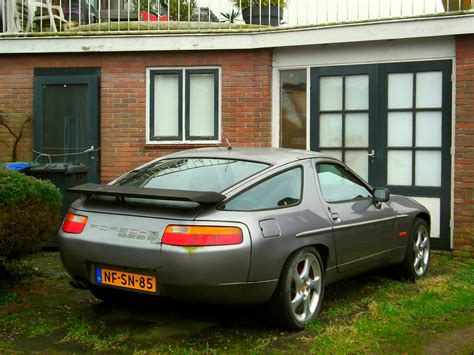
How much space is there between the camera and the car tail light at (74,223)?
4716mm

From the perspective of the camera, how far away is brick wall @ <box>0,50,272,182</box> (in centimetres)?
935

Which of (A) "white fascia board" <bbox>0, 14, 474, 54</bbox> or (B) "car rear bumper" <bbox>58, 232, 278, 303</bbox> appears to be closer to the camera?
(B) "car rear bumper" <bbox>58, 232, 278, 303</bbox>

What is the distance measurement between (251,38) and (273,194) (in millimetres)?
4884

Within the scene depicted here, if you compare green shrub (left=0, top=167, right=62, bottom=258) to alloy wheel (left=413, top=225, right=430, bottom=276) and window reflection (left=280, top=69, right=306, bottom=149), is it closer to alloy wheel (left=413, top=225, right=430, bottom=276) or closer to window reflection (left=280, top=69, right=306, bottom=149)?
alloy wheel (left=413, top=225, right=430, bottom=276)

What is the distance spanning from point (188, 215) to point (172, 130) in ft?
17.9

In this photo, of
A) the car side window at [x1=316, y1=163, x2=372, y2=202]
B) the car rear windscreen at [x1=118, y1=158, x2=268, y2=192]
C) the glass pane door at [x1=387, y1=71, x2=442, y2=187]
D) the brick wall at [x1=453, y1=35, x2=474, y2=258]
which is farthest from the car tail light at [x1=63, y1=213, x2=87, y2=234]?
the brick wall at [x1=453, y1=35, x2=474, y2=258]

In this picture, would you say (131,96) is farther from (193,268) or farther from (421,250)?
(193,268)

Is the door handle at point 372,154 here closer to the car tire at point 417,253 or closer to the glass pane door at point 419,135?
the glass pane door at point 419,135

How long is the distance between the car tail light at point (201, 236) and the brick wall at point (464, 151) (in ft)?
15.8

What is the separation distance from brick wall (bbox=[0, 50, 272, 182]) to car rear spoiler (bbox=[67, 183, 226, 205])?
478cm

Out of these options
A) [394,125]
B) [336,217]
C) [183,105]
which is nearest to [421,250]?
[336,217]

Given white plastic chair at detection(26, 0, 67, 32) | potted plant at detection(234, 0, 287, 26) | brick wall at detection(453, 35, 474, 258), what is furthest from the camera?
white plastic chair at detection(26, 0, 67, 32)

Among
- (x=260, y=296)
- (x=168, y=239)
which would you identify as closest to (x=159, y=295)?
(x=168, y=239)

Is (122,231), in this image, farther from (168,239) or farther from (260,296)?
(260,296)
